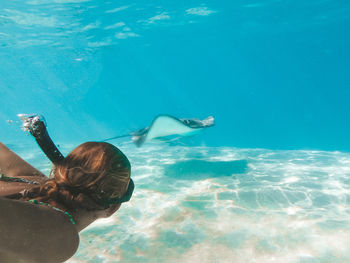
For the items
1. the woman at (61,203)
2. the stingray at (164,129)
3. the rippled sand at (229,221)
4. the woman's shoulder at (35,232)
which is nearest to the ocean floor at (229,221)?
the rippled sand at (229,221)

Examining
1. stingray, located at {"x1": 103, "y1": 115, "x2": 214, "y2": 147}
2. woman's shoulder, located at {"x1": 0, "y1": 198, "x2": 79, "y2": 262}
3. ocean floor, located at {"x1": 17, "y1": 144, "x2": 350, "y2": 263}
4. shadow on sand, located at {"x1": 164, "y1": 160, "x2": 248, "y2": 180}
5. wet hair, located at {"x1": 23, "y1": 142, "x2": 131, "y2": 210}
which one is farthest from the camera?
shadow on sand, located at {"x1": 164, "y1": 160, "x2": 248, "y2": 180}

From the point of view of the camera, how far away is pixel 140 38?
28.3 metres

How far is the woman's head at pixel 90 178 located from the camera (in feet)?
3.55

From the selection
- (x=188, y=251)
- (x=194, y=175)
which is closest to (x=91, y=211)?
(x=188, y=251)

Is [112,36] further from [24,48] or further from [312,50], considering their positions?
[312,50]

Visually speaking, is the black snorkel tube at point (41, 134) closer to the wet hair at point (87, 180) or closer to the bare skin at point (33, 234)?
the wet hair at point (87, 180)

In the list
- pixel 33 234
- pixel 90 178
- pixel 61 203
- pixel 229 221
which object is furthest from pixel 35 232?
pixel 229 221

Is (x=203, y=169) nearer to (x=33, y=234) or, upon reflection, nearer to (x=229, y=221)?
(x=229, y=221)

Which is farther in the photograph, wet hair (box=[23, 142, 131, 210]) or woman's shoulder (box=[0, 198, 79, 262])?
wet hair (box=[23, 142, 131, 210])

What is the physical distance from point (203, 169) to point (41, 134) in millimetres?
6696

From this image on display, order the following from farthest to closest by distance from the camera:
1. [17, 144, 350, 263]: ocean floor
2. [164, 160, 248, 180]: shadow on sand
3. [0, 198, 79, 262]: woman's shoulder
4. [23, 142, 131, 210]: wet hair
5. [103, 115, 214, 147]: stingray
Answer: [164, 160, 248, 180]: shadow on sand, [103, 115, 214, 147]: stingray, [17, 144, 350, 263]: ocean floor, [23, 142, 131, 210]: wet hair, [0, 198, 79, 262]: woman's shoulder

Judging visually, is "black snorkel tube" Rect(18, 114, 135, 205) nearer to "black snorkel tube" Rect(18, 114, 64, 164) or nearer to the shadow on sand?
"black snorkel tube" Rect(18, 114, 64, 164)

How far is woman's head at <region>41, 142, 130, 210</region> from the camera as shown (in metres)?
1.08

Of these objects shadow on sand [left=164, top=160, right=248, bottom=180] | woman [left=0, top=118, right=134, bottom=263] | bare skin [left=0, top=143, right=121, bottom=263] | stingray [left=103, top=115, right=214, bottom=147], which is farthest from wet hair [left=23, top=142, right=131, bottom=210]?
shadow on sand [left=164, top=160, right=248, bottom=180]
